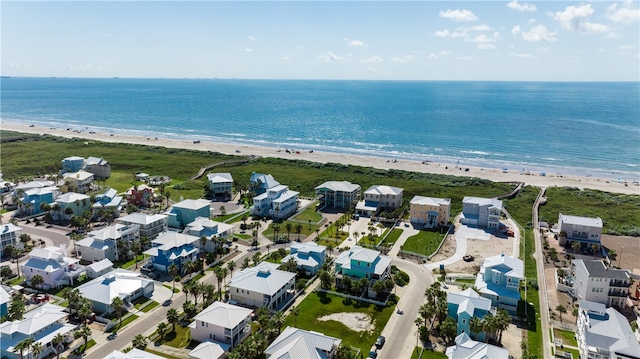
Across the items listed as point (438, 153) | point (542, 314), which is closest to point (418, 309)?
point (542, 314)

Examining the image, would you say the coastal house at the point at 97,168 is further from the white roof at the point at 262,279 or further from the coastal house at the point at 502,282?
the coastal house at the point at 502,282

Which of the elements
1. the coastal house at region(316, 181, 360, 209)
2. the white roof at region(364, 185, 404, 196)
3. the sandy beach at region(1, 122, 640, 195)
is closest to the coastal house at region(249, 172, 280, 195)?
the coastal house at region(316, 181, 360, 209)

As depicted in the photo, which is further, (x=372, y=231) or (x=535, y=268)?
(x=372, y=231)

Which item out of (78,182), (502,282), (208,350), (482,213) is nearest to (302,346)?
(208,350)

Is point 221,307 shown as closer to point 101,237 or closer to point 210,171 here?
point 101,237

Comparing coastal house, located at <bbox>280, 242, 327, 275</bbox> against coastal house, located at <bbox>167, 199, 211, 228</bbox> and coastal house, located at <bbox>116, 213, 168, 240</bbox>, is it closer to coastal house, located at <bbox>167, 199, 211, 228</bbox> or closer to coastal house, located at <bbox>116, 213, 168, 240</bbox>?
coastal house, located at <bbox>167, 199, 211, 228</bbox>

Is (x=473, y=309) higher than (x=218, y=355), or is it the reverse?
(x=473, y=309)
